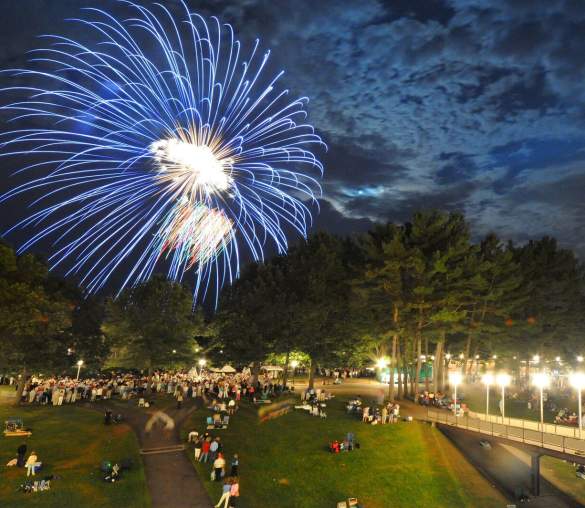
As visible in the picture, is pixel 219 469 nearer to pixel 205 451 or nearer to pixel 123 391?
pixel 205 451

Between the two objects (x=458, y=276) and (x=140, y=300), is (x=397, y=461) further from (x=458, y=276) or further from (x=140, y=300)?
(x=140, y=300)

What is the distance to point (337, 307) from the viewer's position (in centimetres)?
5309

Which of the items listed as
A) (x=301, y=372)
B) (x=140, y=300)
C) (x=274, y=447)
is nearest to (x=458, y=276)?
(x=274, y=447)

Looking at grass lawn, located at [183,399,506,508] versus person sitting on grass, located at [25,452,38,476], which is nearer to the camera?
person sitting on grass, located at [25,452,38,476]

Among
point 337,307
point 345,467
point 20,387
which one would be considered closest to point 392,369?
point 337,307

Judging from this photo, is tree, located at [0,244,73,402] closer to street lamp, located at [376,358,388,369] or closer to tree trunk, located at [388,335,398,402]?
→ tree trunk, located at [388,335,398,402]

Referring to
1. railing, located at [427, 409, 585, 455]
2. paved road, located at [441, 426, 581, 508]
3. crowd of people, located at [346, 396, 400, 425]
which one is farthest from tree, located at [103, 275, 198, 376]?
paved road, located at [441, 426, 581, 508]

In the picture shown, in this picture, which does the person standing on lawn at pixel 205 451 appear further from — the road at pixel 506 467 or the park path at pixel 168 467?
the road at pixel 506 467

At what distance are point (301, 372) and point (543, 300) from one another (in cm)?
5037

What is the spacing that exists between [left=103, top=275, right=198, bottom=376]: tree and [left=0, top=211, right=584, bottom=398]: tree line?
0.36 ft

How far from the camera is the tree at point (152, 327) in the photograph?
154 ft

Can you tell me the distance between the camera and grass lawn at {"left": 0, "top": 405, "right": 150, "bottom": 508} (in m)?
21.4

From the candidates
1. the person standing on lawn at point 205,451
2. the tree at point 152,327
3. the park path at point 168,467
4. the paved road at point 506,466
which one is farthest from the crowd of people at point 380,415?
the tree at point 152,327

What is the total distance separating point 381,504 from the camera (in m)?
25.2
